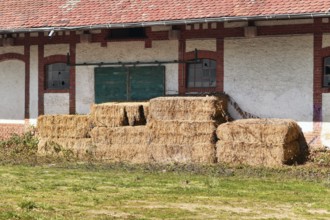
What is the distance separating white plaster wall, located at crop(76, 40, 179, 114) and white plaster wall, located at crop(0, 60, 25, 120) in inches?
89.3

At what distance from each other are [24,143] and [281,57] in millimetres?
8490

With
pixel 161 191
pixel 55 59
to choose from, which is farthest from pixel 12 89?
pixel 161 191

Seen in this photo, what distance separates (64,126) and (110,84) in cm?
268

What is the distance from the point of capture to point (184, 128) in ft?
58.4

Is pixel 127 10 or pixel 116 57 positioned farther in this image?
pixel 116 57

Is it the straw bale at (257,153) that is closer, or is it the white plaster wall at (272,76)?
the straw bale at (257,153)

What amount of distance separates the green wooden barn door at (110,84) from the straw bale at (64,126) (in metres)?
2.33

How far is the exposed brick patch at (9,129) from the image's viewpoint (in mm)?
23328

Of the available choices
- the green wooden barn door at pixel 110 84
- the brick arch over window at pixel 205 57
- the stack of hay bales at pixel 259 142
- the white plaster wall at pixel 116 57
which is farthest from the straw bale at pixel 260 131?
the green wooden barn door at pixel 110 84

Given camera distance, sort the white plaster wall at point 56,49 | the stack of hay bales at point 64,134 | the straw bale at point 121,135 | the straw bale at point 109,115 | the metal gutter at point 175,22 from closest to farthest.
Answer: the metal gutter at point 175,22 < the straw bale at point 121,135 < the straw bale at point 109,115 < the stack of hay bales at point 64,134 < the white plaster wall at point 56,49

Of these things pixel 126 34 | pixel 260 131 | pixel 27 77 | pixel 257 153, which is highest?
pixel 126 34

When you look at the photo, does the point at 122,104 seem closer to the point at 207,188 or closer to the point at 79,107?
the point at 79,107

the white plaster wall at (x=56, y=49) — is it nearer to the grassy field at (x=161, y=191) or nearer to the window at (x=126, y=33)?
the window at (x=126, y=33)

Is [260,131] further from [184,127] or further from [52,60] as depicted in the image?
[52,60]
